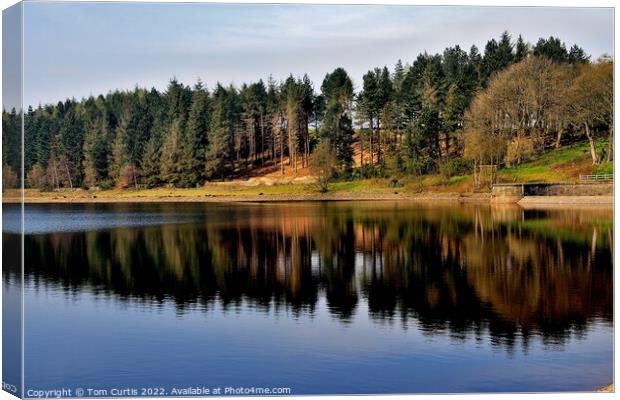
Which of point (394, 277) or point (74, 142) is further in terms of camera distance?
point (74, 142)

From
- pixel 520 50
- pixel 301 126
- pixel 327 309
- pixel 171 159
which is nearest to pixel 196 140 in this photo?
pixel 171 159

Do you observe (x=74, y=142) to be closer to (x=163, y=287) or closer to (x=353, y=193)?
(x=353, y=193)

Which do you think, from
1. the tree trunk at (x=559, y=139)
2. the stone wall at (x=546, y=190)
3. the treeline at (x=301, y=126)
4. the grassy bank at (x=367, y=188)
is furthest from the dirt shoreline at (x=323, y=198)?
the tree trunk at (x=559, y=139)

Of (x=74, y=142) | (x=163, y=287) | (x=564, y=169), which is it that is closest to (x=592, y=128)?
(x=564, y=169)

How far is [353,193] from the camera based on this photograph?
71.3m

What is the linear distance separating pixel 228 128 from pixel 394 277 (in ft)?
205

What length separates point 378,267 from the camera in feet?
93.5

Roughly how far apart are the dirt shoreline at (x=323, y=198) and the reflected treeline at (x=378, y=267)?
7.95 meters

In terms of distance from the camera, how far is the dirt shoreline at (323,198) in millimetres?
53059

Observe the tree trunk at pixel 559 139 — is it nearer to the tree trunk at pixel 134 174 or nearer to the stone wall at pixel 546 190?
the stone wall at pixel 546 190

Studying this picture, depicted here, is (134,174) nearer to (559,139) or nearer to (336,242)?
(559,139)

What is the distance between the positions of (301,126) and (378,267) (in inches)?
2222

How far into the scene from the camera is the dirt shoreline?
53059 mm

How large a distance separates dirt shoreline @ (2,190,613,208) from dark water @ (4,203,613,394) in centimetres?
1345
